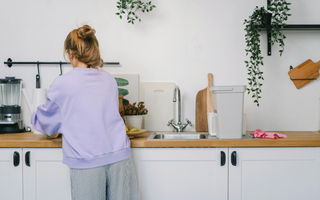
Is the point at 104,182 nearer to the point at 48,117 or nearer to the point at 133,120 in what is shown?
the point at 48,117

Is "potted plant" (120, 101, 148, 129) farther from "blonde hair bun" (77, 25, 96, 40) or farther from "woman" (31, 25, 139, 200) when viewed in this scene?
"blonde hair bun" (77, 25, 96, 40)

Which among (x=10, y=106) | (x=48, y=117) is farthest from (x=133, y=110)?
(x=10, y=106)

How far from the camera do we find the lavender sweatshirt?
1.23 metres

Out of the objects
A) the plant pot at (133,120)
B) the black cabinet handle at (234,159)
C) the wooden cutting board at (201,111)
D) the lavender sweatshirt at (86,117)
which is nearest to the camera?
the lavender sweatshirt at (86,117)

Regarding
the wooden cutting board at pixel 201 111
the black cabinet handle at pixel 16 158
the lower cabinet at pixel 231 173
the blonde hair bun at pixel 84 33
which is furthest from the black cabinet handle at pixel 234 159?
the black cabinet handle at pixel 16 158

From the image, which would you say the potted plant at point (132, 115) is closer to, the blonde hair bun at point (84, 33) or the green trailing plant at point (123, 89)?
the green trailing plant at point (123, 89)

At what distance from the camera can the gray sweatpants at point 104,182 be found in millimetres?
1233

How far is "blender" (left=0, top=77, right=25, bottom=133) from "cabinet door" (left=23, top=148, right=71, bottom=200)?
0.42 meters

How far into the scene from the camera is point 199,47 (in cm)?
208

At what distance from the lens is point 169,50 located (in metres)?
2.09

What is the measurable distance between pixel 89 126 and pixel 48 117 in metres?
0.28

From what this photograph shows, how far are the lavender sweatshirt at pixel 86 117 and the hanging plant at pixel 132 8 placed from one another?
33.1 inches

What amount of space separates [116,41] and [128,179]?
1152 mm

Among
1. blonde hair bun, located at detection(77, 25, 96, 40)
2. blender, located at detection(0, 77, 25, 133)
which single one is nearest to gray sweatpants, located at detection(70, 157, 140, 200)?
blonde hair bun, located at detection(77, 25, 96, 40)
